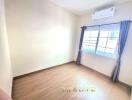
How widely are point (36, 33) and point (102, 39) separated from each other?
2223 millimetres

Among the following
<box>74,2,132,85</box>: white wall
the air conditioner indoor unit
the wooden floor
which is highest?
the air conditioner indoor unit

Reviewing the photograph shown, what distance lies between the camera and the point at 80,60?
3.65m

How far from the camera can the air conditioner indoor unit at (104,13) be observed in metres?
2.37

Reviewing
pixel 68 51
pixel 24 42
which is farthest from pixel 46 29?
pixel 68 51

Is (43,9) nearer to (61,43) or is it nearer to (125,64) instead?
(61,43)

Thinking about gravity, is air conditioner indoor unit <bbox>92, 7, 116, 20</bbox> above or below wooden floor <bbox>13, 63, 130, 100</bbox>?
above

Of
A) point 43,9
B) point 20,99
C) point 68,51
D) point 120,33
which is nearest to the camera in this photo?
point 20,99

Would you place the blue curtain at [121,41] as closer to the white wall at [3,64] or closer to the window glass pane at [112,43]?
the window glass pane at [112,43]

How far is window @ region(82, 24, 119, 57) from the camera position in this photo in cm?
249

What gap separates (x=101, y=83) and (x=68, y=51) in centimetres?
183

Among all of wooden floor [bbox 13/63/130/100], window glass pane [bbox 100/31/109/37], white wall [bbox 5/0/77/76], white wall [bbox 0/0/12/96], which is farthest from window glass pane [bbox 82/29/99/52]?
white wall [bbox 0/0/12/96]

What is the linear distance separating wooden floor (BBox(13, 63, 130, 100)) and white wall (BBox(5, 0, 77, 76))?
0.50 metres

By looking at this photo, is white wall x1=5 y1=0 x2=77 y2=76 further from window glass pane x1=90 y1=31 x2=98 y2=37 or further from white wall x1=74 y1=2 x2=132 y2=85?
white wall x1=74 y1=2 x2=132 y2=85

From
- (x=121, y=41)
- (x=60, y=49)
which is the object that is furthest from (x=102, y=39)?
(x=60, y=49)
